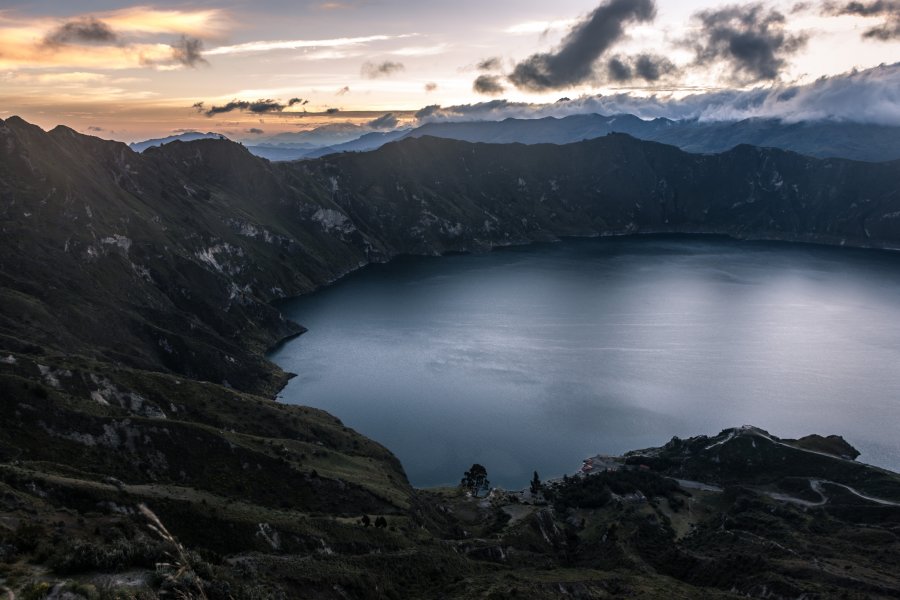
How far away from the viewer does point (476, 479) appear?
428 ft

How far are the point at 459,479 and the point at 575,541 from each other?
3197cm

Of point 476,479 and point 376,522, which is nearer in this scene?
point 376,522

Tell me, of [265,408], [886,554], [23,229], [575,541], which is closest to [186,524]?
[265,408]

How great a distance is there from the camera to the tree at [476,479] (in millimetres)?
128875

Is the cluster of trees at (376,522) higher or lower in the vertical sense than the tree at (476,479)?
higher

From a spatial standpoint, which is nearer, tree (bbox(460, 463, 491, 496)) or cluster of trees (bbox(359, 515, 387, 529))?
cluster of trees (bbox(359, 515, 387, 529))

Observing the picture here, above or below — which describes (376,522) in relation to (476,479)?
above

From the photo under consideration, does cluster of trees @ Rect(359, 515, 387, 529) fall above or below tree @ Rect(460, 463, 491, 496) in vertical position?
above

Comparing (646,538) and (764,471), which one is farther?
(764,471)

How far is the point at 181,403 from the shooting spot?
11425 centimetres

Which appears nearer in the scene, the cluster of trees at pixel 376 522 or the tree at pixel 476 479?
the cluster of trees at pixel 376 522

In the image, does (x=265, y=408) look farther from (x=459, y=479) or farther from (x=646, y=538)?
(x=646, y=538)

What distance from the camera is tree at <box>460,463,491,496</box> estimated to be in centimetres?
12888

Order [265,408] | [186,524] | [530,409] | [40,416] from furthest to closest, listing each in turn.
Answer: [530,409] < [265,408] < [40,416] < [186,524]
